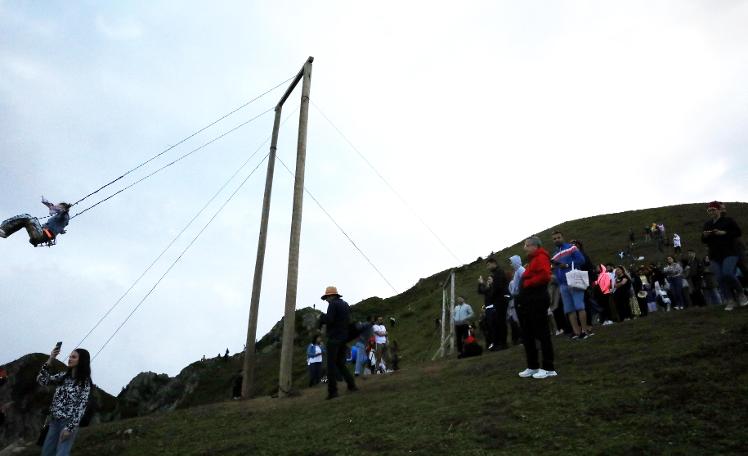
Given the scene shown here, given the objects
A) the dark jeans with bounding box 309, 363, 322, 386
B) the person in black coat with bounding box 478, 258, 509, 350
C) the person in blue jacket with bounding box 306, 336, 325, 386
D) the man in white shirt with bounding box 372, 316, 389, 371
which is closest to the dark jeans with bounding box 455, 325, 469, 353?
the person in black coat with bounding box 478, 258, 509, 350

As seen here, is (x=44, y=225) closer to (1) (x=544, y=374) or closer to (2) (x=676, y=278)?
(1) (x=544, y=374)

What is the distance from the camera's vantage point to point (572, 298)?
37.1ft

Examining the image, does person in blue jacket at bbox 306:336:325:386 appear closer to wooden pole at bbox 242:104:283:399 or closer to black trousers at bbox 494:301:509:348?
wooden pole at bbox 242:104:283:399

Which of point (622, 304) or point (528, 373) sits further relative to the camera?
point (622, 304)

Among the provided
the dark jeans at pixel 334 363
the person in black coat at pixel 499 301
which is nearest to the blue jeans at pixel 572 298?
the person in black coat at pixel 499 301

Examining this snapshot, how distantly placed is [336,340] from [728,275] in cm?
796

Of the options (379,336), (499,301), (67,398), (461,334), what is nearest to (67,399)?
(67,398)

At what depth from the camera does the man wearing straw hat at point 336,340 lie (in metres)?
11.0

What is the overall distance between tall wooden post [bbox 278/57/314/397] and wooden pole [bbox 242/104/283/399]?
1.06 meters

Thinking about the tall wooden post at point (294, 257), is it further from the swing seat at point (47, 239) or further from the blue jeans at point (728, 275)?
the blue jeans at point (728, 275)

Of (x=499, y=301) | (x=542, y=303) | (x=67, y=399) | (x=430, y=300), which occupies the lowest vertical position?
(x=67, y=399)

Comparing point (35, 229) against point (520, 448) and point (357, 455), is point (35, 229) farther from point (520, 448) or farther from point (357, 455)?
point (520, 448)

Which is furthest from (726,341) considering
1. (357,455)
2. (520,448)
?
(357,455)

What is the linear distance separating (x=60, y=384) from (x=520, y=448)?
6.47 meters
